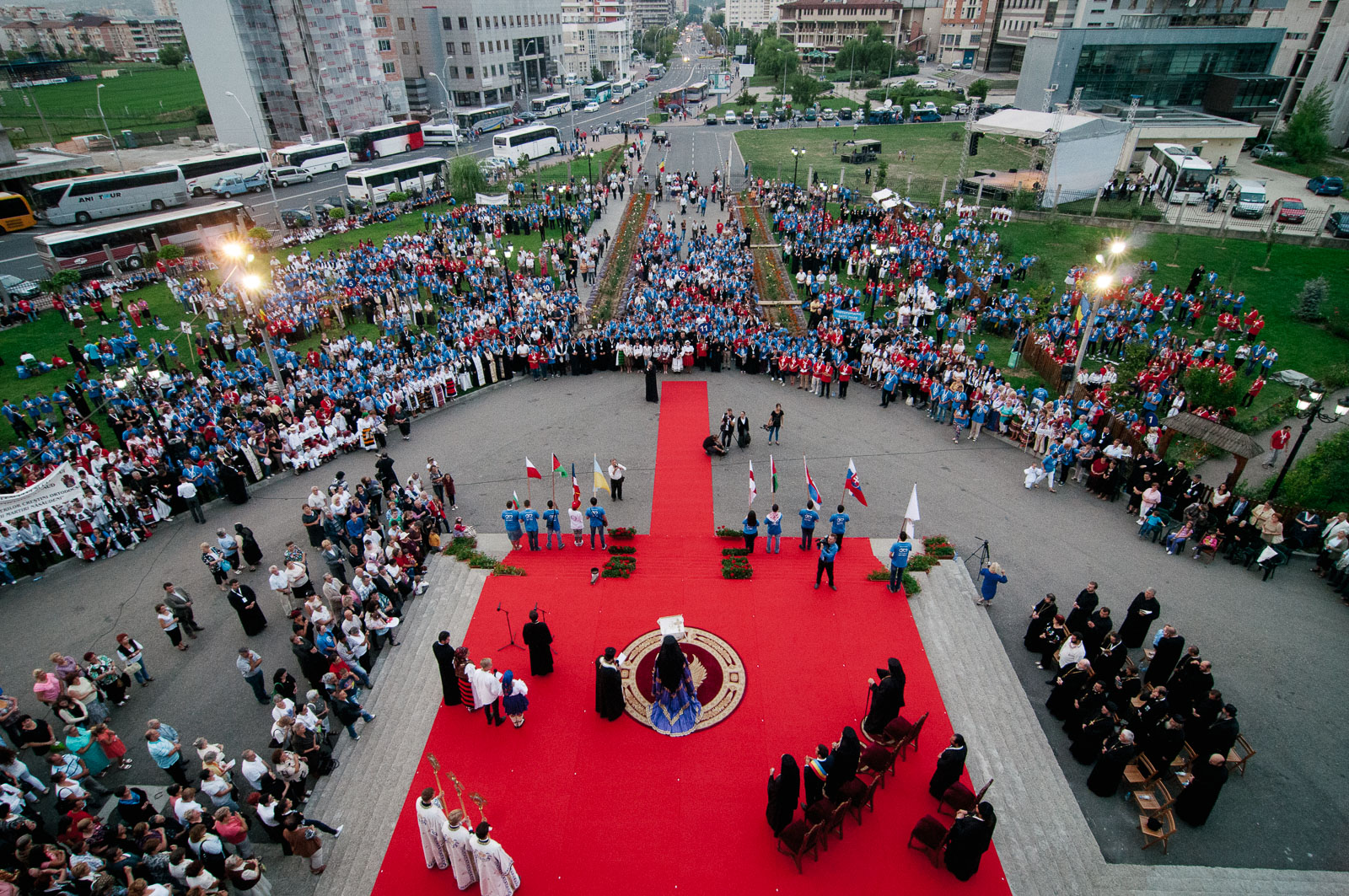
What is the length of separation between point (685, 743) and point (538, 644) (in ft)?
9.92

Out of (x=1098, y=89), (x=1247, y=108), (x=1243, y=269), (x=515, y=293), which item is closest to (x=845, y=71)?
(x=1098, y=89)

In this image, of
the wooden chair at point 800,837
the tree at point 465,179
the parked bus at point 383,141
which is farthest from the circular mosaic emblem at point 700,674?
the parked bus at point 383,141

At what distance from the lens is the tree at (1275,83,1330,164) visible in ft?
148

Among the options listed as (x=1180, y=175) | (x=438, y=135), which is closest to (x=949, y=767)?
(x=1180, y=175)

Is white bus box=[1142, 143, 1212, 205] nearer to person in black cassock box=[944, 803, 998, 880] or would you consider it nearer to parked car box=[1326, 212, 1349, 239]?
parked car box=[1326, 212, 1349, 239]

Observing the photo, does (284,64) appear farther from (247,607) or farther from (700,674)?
(700,674)

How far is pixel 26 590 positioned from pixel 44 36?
190 metres

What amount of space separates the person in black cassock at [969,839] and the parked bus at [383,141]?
68.7 meters

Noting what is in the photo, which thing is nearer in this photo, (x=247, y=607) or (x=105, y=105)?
(x=247, y=607)

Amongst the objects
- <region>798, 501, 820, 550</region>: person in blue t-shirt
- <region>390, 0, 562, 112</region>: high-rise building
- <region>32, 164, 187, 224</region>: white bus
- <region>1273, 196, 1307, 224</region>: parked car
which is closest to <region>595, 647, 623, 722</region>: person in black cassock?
<region>798, 501, 820, 550</region>: person in blue t-shirt

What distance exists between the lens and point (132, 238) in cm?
3541

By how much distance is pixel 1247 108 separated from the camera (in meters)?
55.5

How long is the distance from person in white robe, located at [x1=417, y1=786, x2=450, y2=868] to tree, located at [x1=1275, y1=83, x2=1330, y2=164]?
6474 centimetres

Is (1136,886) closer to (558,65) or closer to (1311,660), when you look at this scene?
(1311,660)
